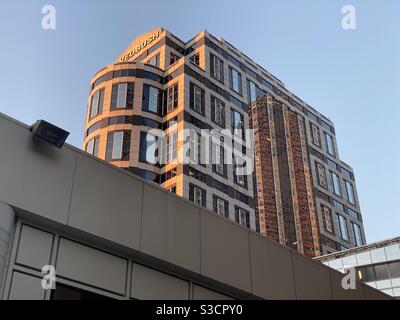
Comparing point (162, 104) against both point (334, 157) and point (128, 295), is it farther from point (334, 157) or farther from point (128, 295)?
point (128, 295)

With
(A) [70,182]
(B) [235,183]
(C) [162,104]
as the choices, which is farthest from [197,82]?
(A) [70,182]

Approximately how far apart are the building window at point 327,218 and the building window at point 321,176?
4.02 meters

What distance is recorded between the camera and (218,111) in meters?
64.6

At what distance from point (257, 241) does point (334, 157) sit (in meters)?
72.7

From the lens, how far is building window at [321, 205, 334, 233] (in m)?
76.1

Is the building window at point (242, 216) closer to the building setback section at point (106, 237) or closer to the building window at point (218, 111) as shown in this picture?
the building window at point (218, 111)

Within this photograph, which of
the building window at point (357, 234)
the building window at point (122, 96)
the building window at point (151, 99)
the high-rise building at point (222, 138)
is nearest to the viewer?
the high-rise building at point (222, 138)

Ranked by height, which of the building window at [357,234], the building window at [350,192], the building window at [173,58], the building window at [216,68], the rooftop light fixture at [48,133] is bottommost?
the rooftop light fixture at [48,133]

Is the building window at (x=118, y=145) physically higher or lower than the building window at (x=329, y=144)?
lower

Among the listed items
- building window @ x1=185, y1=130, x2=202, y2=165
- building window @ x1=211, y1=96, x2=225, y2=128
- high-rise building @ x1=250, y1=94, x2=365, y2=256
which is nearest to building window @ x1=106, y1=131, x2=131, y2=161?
building window @ x1=185, y1=130, x2=202, y2=165

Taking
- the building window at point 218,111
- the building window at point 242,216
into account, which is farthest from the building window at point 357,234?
the building window at point 218,111

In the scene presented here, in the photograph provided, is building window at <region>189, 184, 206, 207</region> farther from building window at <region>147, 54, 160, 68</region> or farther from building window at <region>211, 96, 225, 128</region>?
building window at <region>147, 54, 160, 68</region>

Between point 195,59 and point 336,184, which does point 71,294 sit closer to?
point 195,59

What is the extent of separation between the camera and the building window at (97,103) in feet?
204
